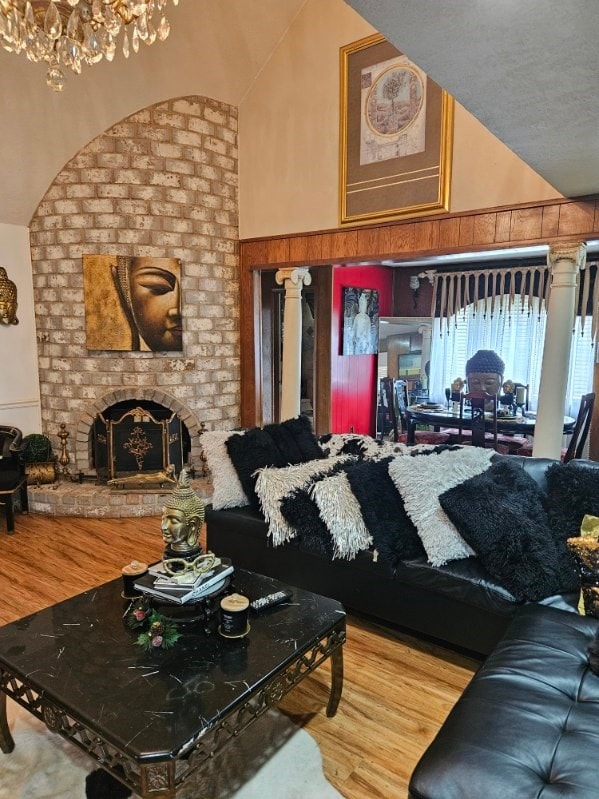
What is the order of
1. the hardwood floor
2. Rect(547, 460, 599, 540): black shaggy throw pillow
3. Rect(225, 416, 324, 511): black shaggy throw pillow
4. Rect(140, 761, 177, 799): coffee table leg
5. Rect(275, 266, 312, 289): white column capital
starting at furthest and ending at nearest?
Rect(275, 266, 312, 289): white column capital < Rect(225, 416, 324, 511): black shaggy throw pillow < Rect(547, 460, 599, 540): black shaggy throw pillow < the hardwood floor < Rect(140, 761, 177, 799): coffee table leg

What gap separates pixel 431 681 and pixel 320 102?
14.5 feet

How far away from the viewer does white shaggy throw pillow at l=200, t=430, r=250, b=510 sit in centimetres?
308

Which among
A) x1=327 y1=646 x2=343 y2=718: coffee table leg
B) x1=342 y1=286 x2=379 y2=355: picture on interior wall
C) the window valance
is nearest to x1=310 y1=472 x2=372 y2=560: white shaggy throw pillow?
x1=327 y1=646 x2=343 y2=718: coffee table leg

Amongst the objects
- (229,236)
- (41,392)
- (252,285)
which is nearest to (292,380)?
(252,285)

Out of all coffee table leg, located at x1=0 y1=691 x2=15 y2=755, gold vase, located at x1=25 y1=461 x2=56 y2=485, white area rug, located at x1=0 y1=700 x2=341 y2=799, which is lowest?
white area rug, located at x1=0 y1=700 x2=341 y2=799

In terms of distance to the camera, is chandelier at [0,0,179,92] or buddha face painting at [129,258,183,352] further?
buddha face painting at [129,258,183,352]

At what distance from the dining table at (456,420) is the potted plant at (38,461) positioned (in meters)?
3.72

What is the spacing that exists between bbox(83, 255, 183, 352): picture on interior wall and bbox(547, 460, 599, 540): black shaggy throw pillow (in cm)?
341

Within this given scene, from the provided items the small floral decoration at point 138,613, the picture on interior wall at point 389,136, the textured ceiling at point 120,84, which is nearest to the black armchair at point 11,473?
the textured ceiling at point 120,84

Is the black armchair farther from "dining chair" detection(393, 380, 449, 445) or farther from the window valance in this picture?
the window valance

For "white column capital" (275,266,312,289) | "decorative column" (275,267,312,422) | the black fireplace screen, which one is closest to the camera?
the black fireplace screen

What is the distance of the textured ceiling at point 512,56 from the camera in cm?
126

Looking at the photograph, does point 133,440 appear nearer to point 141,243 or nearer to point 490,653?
point 141,243

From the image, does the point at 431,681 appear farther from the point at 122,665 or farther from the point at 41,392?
the point at 41,392
